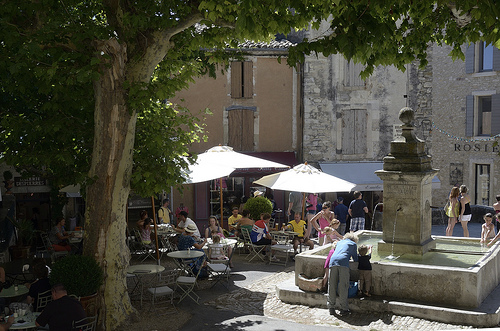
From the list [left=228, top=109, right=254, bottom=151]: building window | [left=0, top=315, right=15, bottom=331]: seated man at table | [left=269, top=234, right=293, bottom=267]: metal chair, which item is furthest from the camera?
[left=228, top=109, right=254, bottom=151]: building window

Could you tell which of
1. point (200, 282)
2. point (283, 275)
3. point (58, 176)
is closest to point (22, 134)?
point (58, 176)

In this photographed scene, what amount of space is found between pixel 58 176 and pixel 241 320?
4.27 meters

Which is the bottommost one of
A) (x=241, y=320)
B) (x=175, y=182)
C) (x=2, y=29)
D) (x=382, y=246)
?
(x=241, y=320)

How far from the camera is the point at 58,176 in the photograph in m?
10.7

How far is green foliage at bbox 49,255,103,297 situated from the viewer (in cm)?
866

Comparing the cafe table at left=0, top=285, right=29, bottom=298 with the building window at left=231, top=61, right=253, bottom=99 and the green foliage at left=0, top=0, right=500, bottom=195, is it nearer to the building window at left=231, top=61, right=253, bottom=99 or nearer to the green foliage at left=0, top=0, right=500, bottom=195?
the green foliage at left=0, top=0, right=500, bottom=195

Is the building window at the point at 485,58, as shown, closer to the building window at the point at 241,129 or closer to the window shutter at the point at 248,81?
the window shutter at the point at 248,81

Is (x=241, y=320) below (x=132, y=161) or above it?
below

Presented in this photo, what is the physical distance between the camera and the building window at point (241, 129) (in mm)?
25281

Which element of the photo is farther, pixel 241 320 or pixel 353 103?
pixel 353 103

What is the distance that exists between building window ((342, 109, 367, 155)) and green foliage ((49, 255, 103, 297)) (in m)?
18.5

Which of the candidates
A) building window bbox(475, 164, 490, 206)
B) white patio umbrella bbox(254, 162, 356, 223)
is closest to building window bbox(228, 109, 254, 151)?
white patio umbrella bbox(254, 162, 356, 223)

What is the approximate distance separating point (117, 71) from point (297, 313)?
5.02 m

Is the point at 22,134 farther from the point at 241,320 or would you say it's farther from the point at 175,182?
the point at 241,320
